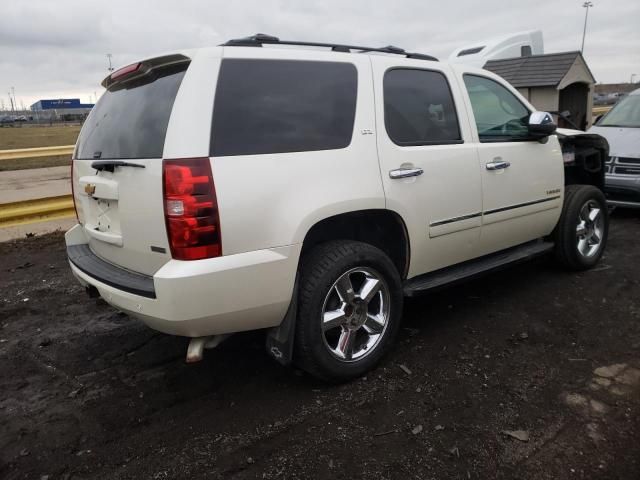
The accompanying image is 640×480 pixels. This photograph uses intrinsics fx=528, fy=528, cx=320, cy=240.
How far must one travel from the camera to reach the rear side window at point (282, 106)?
8.68 ft

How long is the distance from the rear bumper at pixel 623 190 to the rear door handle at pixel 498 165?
393cm

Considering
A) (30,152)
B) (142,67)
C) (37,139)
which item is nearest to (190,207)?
(142,67)

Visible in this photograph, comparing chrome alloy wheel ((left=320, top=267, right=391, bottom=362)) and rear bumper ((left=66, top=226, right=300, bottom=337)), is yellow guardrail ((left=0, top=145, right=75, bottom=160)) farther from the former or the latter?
chrome alloy wheel ((left=320, top=267, right=391, bottom=362))

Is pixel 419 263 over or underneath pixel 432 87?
underneath

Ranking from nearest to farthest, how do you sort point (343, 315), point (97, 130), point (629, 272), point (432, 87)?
point (343, 315), point (97, 130), point (432, 87), point (629, 272)

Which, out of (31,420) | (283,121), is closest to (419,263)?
(283,121)

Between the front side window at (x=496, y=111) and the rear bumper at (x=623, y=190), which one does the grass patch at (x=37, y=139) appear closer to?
the rear bumper at (x=623, y=190)

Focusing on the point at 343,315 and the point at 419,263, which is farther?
the point at 419,263

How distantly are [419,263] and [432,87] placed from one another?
4.04 ft

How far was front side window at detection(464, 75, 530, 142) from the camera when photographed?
393 centimetres

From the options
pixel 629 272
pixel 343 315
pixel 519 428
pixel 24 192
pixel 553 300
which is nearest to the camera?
pixel 519 428

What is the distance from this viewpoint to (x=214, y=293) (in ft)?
8.38

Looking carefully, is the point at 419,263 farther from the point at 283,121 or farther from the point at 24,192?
the point at 24,192

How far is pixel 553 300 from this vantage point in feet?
14.3
